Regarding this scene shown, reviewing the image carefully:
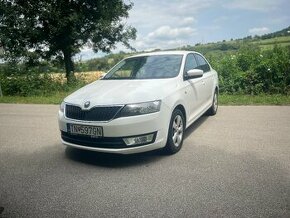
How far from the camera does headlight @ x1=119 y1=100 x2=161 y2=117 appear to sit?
4.46m

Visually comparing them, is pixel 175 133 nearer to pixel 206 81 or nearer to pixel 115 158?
pixel 115 158

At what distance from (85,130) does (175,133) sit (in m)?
1.55

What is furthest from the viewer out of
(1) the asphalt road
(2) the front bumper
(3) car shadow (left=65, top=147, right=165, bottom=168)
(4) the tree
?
(4) the tree

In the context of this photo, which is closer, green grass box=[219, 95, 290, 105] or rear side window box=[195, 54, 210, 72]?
rear side window box=[195, 54, 210, 72]

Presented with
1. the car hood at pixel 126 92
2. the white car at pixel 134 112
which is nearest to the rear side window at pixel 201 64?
the white car at pixel 134 112

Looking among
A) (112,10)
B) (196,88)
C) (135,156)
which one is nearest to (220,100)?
(196,88)

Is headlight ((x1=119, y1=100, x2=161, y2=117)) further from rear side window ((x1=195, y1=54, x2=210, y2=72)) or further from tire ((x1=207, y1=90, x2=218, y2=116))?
tire ((x1=207, y1=90, x2=218, y2=116))

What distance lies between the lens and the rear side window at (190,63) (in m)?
6.04

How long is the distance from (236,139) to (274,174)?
1771mm

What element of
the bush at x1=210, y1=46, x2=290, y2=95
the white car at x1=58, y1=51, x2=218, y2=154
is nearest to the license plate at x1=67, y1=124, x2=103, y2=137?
the white car at x1=58, y1=51, x2=218, y2=154

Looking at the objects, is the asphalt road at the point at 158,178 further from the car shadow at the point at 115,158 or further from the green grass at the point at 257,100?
the green grass at the point at 257,100

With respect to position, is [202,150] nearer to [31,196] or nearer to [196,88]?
[196,88]

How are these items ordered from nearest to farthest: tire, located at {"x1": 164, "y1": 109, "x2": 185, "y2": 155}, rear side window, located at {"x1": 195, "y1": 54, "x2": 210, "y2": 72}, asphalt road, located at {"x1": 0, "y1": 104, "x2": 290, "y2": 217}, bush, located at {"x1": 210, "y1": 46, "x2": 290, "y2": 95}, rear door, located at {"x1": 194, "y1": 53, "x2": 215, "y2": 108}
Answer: asphalt road, located at {"x1": 0, "y1": 104, "x2": 290, "y2": 217}, tire, located at {"x1": 164, "y1": 109, "x2": 185, "y2": 155}, rear door, located at {"x1": 194, "y1": 53, "x2": 215, "y2": 108}, rear side window, located at {"x1": 195, "y1": 54, "x2": 210, "y2": 72}, bush, located at {"x1": 210, "y1": 46, "x2": 290, "y2": 95}

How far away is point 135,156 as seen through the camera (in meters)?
5.17
